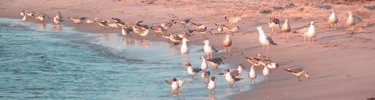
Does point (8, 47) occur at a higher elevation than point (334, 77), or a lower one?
higher

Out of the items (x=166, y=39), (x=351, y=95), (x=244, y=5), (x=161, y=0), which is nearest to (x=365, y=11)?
(x=244, y=5)

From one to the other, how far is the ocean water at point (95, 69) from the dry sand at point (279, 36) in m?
1.25

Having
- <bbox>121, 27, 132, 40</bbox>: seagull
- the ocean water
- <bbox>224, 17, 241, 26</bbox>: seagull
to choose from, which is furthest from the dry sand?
the ocean water

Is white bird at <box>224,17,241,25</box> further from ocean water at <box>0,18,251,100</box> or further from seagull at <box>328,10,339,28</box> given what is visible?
seagull at <box>328,10,339,28</box>

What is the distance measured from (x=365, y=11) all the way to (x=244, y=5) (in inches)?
258

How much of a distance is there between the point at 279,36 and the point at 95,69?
714 cm

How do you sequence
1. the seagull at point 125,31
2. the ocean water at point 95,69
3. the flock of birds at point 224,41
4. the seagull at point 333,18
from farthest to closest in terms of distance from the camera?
the seagull at point 125,31 < the seagull at point 333,18 < the flock of birds at point 224,41 < the ocean water at point 95,69

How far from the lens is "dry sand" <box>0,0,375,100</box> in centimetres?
878

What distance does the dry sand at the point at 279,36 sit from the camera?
28.8 feet

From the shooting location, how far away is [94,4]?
28.6 metres

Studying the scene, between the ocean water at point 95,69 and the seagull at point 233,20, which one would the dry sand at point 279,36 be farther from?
the ocean water at point 95,69

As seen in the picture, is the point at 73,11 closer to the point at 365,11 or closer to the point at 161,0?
the point at 161,0

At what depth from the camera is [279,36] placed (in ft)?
53.1

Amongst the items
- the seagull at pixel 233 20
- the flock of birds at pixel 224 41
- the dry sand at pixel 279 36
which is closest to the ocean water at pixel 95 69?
the flock of birds at pixel 224 41
